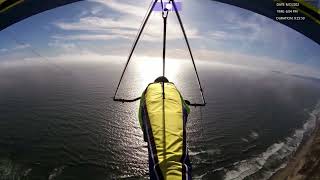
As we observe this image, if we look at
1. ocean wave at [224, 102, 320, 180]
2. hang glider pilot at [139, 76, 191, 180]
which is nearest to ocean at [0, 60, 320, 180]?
ocean wave at [224, 102, 320, 180]

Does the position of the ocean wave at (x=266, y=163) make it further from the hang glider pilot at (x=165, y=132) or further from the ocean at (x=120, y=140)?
the hang glider pilot at (x=165, y=132)

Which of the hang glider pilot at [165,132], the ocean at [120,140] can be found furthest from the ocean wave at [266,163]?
the hang glider pilot at [165,132]

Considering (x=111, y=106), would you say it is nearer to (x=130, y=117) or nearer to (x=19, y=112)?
(x=130, y=117)

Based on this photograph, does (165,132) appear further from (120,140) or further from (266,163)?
(120,140)

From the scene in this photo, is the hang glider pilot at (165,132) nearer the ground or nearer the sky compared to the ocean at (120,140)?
nearer the sky

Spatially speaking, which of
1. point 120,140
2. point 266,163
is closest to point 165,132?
point 266,163

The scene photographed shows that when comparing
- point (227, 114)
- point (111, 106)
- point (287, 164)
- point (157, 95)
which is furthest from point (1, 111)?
point (157, 95)
